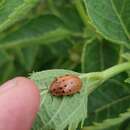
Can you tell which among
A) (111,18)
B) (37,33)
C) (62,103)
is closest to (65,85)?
(62,103)

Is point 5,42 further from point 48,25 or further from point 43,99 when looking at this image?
point 43,99

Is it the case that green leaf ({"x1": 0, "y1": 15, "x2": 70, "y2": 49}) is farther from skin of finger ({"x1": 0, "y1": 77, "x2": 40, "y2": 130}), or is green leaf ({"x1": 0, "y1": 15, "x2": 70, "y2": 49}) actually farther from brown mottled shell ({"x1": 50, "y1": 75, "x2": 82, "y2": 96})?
skin of finger ({"x1": 0, "y1": 77, "x2": 40, "y2": 130})

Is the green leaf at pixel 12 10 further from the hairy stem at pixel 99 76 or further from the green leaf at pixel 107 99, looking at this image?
the green leaf at pixel 107 99

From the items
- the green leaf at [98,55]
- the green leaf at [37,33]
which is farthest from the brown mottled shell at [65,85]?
the green leaf at [37,33]

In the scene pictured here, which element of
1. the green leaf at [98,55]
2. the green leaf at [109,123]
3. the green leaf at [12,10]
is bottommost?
the green leaf at [109,123]

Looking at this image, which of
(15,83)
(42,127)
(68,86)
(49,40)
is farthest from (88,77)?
(49,40)

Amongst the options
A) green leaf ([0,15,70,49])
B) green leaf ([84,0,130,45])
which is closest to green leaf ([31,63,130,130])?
green leaf ([84,0,130,45])
